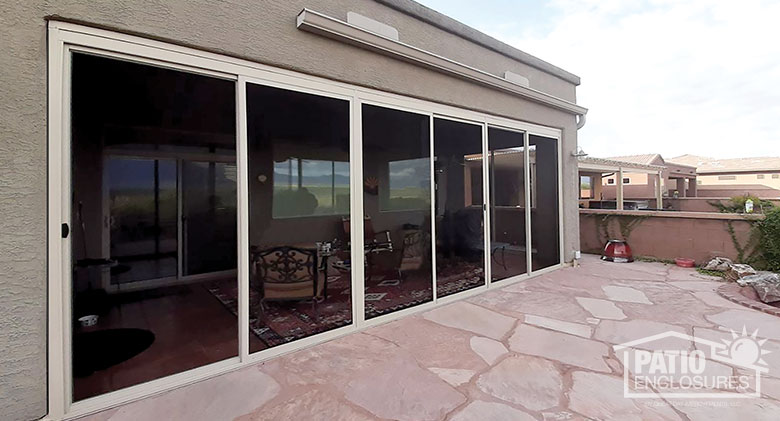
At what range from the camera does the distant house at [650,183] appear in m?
20.6

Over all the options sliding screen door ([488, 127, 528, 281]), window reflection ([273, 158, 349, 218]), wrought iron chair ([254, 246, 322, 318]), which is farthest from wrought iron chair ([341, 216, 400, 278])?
sliding screen door ([488, 127, 528, 281])

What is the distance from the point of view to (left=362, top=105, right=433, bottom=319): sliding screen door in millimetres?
4230

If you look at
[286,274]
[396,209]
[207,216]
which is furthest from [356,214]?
[207,216]

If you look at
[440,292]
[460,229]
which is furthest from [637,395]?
[460,229]

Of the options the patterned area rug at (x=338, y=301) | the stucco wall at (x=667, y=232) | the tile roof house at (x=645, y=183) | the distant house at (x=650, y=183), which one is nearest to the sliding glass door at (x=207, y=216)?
the patterned area rug at (x=338, y=301)

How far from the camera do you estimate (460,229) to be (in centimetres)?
503

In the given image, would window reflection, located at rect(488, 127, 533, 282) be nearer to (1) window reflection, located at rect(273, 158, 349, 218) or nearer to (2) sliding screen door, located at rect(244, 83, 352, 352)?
(2) sliding screen door, located at rect(244, 83, 352, 352)

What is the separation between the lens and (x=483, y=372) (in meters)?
2.75

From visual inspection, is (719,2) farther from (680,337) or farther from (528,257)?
(680,337)

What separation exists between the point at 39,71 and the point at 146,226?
446 centimetres

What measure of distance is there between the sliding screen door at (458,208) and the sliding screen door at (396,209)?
0.20 meters

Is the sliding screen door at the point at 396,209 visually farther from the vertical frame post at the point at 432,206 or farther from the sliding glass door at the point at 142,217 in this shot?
the sliding glass door at the point at 142,217

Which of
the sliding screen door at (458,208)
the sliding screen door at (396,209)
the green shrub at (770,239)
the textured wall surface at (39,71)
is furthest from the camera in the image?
the green shrub at (770,239)

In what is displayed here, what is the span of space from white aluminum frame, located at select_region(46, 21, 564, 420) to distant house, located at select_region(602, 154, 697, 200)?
21.3 meters
